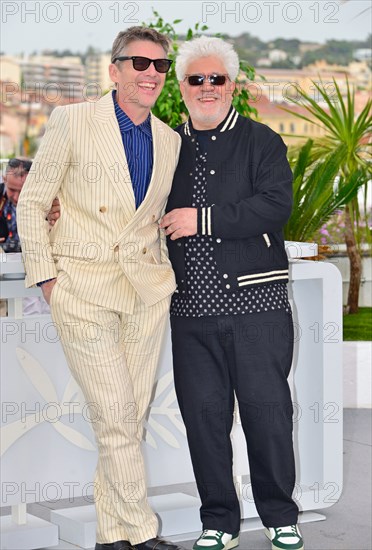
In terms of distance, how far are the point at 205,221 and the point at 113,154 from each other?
0.39m

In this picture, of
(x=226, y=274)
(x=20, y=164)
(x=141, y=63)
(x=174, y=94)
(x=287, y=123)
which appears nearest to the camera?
(x=141, y=63)

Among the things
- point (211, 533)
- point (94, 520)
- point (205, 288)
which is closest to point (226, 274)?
point (205, 288)

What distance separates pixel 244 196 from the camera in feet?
12.4

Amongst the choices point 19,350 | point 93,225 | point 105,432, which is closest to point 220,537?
point 105,432

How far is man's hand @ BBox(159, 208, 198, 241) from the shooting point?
3682 mm

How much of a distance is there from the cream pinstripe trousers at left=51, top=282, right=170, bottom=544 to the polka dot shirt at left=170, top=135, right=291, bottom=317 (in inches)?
6.7

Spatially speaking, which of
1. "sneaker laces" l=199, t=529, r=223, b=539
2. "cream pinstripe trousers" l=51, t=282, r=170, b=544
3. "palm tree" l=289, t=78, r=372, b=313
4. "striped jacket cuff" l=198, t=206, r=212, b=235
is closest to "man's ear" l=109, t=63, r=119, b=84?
"striped jacket cuff" l=198, t=206, r=212, b=235

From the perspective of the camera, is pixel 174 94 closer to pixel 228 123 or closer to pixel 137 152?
pixel 228 123

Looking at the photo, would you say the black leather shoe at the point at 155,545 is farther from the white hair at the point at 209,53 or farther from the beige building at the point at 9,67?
the beige building at the point at 9,67

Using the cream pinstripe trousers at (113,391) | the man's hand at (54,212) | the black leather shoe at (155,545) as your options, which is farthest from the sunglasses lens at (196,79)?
the black leather shoe at (155,545)

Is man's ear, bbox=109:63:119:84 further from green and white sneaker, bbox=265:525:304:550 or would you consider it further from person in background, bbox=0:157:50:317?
person in background, bbox=0:157:50:317

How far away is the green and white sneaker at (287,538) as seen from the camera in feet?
13.1

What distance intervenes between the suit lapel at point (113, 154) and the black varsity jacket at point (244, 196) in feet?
0.92

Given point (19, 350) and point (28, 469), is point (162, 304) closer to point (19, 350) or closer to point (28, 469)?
point (19, 350)
